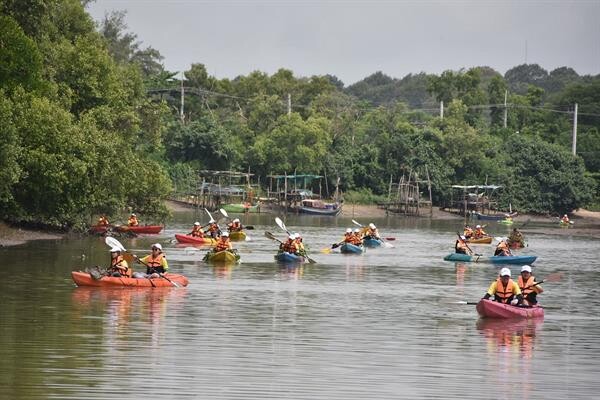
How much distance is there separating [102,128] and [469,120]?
74.7 m

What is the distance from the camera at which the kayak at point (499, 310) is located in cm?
3239

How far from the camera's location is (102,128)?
62.0 m

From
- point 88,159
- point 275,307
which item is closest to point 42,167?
point 88,159

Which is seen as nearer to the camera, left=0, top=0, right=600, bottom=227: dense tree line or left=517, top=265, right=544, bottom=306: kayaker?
left=517, top=265, right=544, bottom=306: kayaker

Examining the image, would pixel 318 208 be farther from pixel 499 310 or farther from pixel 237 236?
pixel 499 310

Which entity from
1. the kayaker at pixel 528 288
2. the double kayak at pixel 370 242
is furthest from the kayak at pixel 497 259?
the kayaker at pixel 528 288

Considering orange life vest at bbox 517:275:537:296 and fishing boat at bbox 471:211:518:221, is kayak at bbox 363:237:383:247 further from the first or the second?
fishing boat at bbox 471:211:518:221

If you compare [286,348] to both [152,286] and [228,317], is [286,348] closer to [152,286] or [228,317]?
[228,317]

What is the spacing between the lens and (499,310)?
32469 millimetres

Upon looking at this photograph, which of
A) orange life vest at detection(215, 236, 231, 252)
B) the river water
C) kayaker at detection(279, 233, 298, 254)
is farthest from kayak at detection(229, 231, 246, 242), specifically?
orange life vest at detection(215, 236, 231, 252)

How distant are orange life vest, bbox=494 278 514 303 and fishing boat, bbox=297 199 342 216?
7460 cm

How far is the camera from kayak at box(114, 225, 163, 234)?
6314cm

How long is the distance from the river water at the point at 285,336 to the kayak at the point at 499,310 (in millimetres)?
238

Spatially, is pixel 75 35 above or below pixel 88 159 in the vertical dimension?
above
